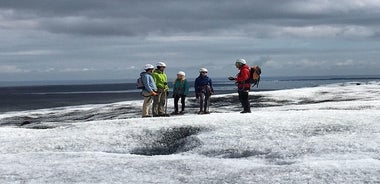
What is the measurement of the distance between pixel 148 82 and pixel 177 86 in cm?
612

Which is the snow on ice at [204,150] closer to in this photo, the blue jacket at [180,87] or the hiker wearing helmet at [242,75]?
the hiker wearing helmet at [242,75]

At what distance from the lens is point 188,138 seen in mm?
22297

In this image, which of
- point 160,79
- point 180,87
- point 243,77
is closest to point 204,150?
point 243,77

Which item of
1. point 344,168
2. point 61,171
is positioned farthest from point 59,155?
point 344,168

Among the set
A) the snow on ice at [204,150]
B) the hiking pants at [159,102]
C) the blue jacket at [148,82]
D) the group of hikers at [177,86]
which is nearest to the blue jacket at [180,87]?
the group of hikers at [177,86]

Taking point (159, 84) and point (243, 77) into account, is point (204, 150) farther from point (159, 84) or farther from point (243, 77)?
point (159, 84)

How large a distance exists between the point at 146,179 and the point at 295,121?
10.8 m

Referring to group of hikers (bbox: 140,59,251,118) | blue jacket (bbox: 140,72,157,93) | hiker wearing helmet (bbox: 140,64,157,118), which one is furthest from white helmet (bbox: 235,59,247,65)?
blue jacket (bbox: 140,72,157,93)

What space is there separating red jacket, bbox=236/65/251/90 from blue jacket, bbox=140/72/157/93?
5196 millimetres

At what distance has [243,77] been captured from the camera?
29547 millimetres

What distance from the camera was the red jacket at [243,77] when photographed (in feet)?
96.9

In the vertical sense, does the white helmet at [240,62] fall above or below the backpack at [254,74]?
above

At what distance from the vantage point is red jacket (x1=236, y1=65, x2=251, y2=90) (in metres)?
29.5

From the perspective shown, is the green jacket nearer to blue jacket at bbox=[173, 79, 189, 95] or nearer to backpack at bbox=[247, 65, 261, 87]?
blue jacket at bbox=[173, 79, 189, 95]
